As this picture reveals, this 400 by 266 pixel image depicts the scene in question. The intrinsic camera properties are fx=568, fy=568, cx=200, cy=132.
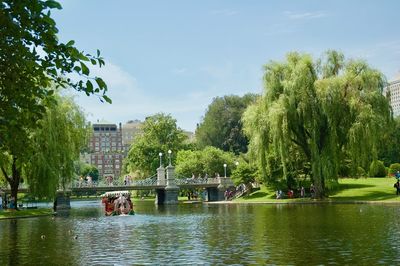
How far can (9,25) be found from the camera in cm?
1003

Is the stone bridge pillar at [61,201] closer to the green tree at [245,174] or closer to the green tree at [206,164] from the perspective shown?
the green tree at [245,174]

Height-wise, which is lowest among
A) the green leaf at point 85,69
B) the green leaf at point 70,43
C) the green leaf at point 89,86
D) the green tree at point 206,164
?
the green leaf at point 89,86

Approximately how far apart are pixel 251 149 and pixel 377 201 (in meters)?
13.8

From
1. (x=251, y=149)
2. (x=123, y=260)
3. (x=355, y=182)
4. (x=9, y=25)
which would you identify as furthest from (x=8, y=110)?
(x=355, y=182)

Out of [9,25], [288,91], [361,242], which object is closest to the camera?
[9,25]

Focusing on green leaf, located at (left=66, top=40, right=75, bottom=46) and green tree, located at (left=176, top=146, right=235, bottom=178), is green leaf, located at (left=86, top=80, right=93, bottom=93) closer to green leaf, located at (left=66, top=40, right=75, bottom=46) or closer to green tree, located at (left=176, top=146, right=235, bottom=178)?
green leaf, located at (left=66, top=40, right=75, bottom=46)

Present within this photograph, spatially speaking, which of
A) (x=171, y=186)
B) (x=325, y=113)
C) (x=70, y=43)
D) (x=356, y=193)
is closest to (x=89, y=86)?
(x=70, y=43)

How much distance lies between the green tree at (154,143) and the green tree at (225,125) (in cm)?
720

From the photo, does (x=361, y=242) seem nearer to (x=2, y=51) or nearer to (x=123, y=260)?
(x=123, y=260)

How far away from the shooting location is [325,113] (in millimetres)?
49969

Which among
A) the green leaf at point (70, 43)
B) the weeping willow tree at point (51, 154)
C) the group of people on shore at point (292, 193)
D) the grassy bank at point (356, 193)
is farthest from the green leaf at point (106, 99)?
the group of people on shore at point (292, 193)

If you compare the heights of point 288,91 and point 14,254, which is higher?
point 288,91

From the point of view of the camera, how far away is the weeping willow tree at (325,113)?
4938cm

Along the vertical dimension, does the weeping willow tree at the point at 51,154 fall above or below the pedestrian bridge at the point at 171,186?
above
